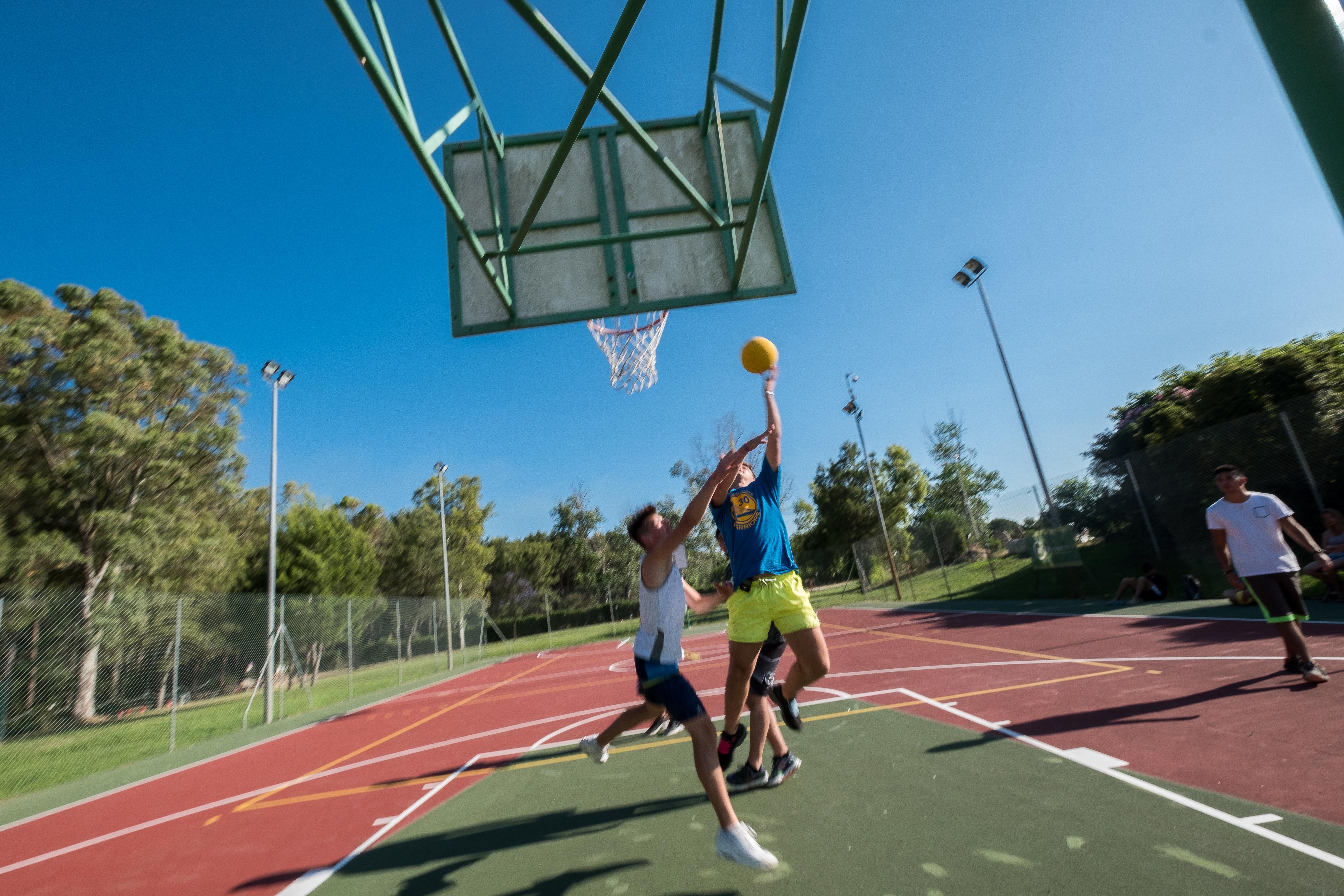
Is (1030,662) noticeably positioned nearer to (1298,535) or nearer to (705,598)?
(1298,535)

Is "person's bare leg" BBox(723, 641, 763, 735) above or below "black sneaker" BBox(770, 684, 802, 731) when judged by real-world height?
above

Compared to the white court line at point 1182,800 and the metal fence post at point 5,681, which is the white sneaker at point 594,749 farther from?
the metal fence post at point 5,681

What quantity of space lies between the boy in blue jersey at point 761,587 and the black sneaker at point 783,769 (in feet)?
1.09

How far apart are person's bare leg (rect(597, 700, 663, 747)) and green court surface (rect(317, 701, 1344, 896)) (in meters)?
0.47

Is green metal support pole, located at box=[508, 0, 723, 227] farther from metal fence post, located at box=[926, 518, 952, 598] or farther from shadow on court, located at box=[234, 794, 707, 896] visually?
metal fence post, located at box=[926, 518, 952, 598]

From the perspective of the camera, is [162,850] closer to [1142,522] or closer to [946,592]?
[1142,522]

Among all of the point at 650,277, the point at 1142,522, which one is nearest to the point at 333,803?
the point at 650,277

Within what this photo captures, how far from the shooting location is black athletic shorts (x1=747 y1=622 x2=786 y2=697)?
416cm

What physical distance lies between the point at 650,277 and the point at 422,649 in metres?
23.2

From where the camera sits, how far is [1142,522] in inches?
574

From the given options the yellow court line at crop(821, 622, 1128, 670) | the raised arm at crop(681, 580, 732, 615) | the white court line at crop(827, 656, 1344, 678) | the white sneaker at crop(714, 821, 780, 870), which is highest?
the raised arm at crop(681, 580, 732, 615)

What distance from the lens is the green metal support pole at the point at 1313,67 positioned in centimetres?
125

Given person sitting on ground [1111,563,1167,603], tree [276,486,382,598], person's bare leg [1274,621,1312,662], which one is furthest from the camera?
tree [276,486,382,598]

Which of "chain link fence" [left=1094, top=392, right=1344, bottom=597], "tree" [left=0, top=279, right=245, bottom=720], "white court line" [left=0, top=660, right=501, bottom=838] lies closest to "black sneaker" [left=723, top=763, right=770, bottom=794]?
"white court line" [left=0, top=660, right=501, bottom=838]
